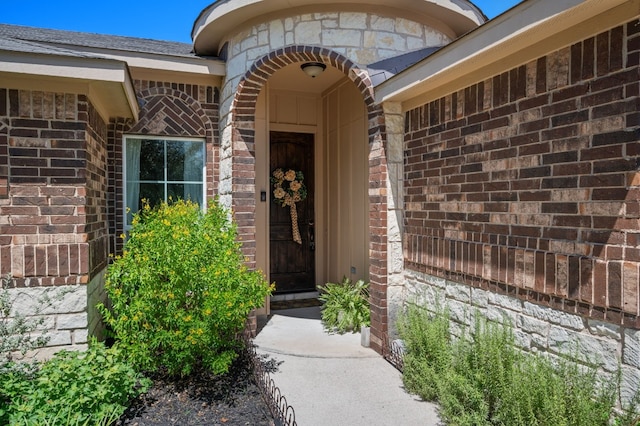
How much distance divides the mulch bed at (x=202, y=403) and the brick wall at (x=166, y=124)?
2.20m

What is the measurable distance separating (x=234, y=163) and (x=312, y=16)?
1760 mm

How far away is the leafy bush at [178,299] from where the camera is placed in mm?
3418

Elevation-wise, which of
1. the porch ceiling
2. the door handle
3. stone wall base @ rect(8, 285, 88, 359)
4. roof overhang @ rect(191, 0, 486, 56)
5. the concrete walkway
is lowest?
the concrete walkway

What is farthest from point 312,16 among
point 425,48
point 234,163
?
point 234,163

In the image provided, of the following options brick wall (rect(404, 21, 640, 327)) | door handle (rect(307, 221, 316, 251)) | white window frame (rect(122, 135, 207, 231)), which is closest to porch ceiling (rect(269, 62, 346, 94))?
white window frame (rect(122, 135, 207, 231))

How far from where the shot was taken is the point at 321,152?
272 inches

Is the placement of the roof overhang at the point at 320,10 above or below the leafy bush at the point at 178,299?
above

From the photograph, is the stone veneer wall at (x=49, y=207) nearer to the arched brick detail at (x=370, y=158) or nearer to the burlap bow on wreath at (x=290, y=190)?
the arched brick detail at (x=370, y=158)

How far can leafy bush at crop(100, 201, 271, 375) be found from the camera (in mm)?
3418

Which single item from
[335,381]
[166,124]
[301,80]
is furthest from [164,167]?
[335,381]

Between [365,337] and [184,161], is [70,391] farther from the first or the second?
[184,161]

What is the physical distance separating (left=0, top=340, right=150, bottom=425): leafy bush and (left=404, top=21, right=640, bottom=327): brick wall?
2714mm

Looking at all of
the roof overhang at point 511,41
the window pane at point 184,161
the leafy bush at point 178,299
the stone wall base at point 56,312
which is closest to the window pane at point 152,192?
the window pane at point 184,161

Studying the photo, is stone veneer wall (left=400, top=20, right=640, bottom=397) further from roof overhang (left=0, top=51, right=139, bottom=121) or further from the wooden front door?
the wooden front door
